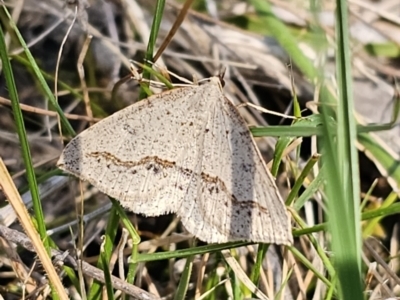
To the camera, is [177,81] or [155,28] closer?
[155,28]

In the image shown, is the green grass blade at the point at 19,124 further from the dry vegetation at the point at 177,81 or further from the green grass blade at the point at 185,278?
the green grass blade at the point at 185,278

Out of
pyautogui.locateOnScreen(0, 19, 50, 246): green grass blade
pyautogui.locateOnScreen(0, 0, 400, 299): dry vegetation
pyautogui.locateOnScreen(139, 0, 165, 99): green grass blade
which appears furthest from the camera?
pyautogui.locateOnScreen(0, 0, 400, 299): dry vegetation

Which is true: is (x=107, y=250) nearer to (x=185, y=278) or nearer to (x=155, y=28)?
(x=185, y=278)

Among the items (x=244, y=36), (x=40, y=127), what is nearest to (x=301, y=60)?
(x=244, y=36)

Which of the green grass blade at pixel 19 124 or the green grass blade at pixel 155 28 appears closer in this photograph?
the green grass blade at pixel 19 124

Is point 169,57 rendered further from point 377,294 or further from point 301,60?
point 377,294

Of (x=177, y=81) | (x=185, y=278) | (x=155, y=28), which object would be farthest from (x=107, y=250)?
(x=177, y=81)

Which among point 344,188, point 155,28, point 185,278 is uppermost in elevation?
point 155,28

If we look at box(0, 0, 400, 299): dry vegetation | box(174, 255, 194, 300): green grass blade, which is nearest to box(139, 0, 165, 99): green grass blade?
box(0, 0, 400, 299): dry vegetation

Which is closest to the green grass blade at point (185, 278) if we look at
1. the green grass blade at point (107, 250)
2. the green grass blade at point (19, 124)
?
the green grass blade at point (107, 250)

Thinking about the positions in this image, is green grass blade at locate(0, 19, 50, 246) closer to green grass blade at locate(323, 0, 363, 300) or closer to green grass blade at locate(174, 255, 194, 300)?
green grass blade at locate(174, 255, 194, 300)
